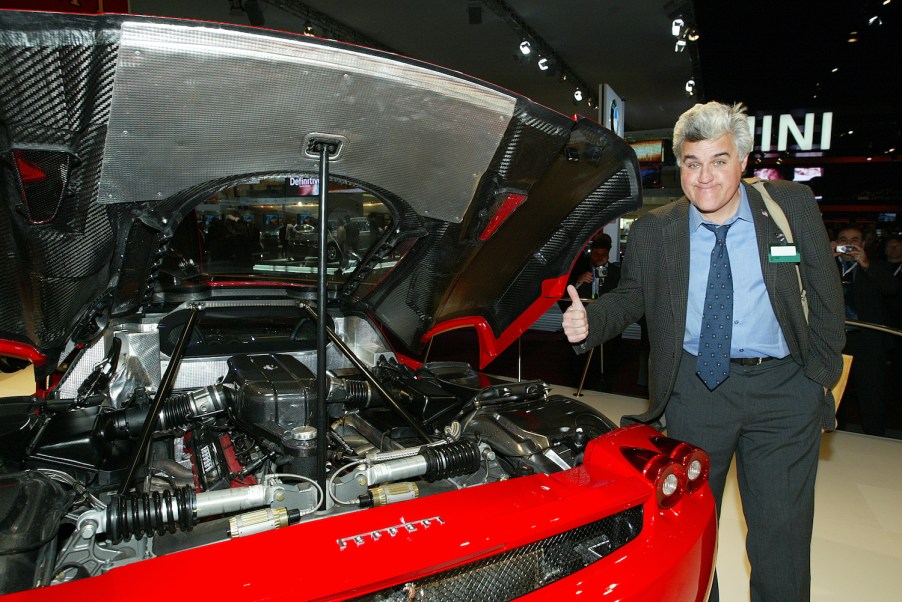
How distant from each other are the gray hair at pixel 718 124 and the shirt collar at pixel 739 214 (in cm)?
16

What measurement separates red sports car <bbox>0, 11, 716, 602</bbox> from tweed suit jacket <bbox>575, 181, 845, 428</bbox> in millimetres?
277

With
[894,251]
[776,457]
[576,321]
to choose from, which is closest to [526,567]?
[576,321]

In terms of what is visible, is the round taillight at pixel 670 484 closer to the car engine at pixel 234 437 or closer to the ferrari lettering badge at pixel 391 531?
the car engine at pixel 234 437

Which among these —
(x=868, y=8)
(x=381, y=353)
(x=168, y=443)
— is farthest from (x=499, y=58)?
(x=168, y=443)

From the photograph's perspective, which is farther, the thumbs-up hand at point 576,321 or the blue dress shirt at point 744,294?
the thumbs-up hand at point 576,321

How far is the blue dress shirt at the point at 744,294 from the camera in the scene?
1881 millimetres

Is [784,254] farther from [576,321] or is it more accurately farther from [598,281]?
[598,281]

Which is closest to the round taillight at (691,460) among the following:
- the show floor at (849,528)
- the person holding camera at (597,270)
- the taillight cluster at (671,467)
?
the taillight cluster at (671,467)

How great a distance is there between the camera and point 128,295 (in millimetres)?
2266

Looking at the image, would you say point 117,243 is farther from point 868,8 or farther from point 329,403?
point 868,8

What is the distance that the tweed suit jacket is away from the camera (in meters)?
1.83

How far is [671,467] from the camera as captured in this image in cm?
161

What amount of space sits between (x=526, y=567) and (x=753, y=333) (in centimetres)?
107

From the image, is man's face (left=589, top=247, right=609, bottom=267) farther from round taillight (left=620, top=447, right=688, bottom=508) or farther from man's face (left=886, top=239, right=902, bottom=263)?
round taillight (left=620, top=447, right=688, bottom=508)
